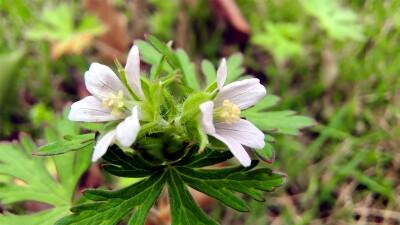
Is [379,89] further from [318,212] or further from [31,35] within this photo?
[31,35]

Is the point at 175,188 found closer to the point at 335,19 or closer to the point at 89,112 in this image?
the point at 89,112

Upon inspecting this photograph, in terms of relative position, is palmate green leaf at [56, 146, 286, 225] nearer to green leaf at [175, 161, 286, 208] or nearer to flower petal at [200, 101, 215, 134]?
green leaf at [175, 161, 286, 208]

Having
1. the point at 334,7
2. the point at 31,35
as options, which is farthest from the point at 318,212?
the point at 31,35

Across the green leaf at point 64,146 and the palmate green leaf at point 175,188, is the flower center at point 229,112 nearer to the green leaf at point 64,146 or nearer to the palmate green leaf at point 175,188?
the palmate green leaf at point 175,188

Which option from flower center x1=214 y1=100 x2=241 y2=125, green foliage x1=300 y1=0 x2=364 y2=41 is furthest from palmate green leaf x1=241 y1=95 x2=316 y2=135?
green foliage x1=300 y1=0 x2=364 y2=41

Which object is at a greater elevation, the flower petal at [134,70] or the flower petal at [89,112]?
the flower petal at [134,70]

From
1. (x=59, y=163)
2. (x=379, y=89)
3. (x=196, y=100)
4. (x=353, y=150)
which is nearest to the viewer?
(x=196, y=100)

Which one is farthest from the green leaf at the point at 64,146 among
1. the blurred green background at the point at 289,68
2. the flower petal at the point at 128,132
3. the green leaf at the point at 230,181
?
the blurred green background at the point at 289,68
